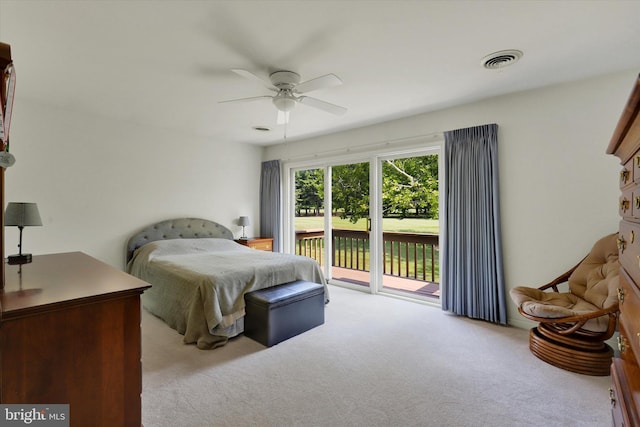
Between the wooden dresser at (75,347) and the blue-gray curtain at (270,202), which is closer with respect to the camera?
the wooden dresser at (75,347)

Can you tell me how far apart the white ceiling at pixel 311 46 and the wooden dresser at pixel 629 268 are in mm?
1169

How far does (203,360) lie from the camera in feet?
8.28

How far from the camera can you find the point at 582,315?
88.4 inches

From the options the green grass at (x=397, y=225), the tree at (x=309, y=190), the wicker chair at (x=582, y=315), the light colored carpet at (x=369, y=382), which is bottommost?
the light colored carpet at (x=369, y=382)

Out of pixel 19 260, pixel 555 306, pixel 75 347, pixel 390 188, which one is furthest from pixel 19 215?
pixel 555 306

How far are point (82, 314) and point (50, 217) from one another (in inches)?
132

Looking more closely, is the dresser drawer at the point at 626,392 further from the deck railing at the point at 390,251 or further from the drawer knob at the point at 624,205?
the deck railing at the point at 390,251

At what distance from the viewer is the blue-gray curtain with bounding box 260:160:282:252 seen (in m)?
5.61

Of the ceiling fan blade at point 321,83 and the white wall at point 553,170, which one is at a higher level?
the ceiling fan blade at point 321,83

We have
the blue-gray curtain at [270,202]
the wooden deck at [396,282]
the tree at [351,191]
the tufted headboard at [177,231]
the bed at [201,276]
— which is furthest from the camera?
the blue-gray curtain at [270,202]

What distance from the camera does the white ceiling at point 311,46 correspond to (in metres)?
1.84

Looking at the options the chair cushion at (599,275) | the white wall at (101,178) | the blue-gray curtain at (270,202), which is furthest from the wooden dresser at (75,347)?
the blue-gray curtain at (270,202)

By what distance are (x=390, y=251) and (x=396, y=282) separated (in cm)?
51

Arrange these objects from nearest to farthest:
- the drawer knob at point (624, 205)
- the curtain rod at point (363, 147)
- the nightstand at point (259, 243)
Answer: the drawer knob at point (624, 205) → the curtain rod at point (363, 147) → the nightstand at point (259, 243)
